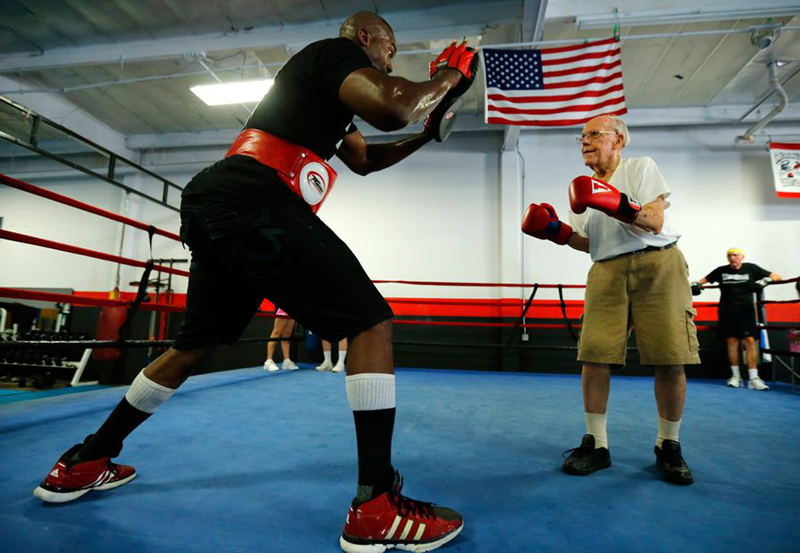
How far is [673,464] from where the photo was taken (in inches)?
46.8

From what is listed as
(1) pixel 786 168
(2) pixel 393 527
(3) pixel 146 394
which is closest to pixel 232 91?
(3) pixel 146 394

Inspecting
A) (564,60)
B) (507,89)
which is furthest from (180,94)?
(564,60)

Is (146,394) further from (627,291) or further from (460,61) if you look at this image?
(627,291)

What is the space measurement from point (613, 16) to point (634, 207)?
342cm

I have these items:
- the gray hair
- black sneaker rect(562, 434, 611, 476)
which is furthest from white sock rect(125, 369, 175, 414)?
the gray hair

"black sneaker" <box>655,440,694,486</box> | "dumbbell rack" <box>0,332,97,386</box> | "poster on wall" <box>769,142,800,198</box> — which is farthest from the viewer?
"poster on wall" <box>769,142,800,198</box>

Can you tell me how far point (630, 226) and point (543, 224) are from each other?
0.28m

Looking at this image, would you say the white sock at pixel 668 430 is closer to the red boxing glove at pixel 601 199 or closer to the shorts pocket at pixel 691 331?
the shorts pocket at pixel 691 331

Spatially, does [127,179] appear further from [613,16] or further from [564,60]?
[613,16]

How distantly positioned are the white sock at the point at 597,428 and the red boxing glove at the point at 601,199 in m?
0.65

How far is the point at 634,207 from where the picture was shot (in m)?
1.21

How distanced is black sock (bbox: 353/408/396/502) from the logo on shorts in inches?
18.7

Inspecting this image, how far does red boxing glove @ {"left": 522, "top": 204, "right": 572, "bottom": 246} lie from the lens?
A: 1.44 meters

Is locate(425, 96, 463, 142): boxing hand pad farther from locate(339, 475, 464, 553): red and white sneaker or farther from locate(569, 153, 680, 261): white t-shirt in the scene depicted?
locate(339, 475, 464, 553): red and white sneaker
